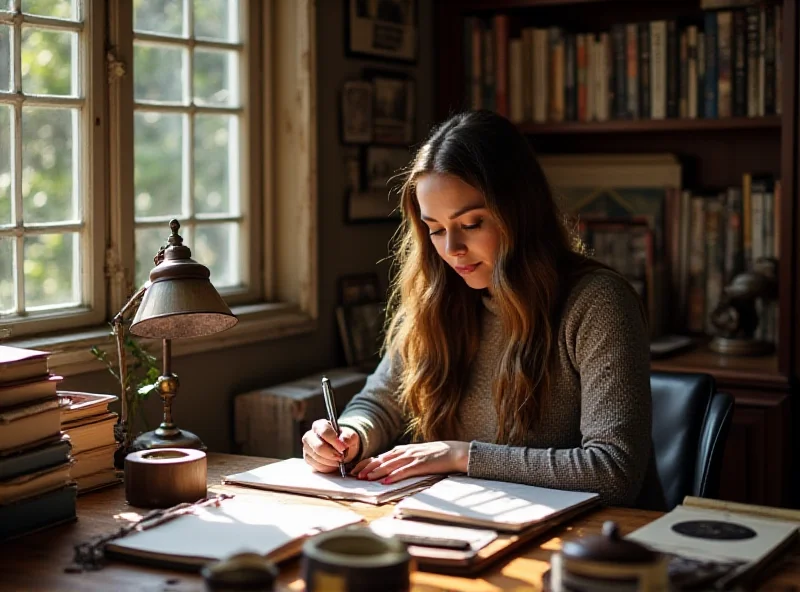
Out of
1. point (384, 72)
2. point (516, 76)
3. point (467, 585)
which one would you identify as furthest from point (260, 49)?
point (467, 585)

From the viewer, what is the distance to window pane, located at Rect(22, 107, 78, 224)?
2.31 meters

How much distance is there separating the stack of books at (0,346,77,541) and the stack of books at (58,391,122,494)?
11 cm

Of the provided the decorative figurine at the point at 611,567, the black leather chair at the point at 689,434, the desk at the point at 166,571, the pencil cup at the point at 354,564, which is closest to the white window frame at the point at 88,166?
the desk at the point at 166,571

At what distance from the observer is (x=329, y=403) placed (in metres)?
2.01

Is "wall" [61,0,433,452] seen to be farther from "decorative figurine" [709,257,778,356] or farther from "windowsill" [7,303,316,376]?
"decorative figurine" [709,257,778,356]

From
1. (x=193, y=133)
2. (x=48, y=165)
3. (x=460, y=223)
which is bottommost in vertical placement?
(x=460, y=223)

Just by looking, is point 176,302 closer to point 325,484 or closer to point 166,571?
point 325,484

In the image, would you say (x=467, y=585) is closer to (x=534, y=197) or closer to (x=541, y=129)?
(x=534, y=197)

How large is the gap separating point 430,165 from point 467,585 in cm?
93

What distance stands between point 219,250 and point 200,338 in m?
0.38

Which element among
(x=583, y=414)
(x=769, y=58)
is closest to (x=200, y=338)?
(x=583, y=414)

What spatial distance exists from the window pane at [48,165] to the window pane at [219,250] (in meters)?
0.45

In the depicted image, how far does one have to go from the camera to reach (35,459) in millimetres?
1701

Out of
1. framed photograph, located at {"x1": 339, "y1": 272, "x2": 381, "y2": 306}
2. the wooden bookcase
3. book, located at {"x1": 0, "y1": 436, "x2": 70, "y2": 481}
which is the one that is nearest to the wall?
framed photograph, located at {"x1": 339, "y1": 272, "x2": 381, "y2": 306}
